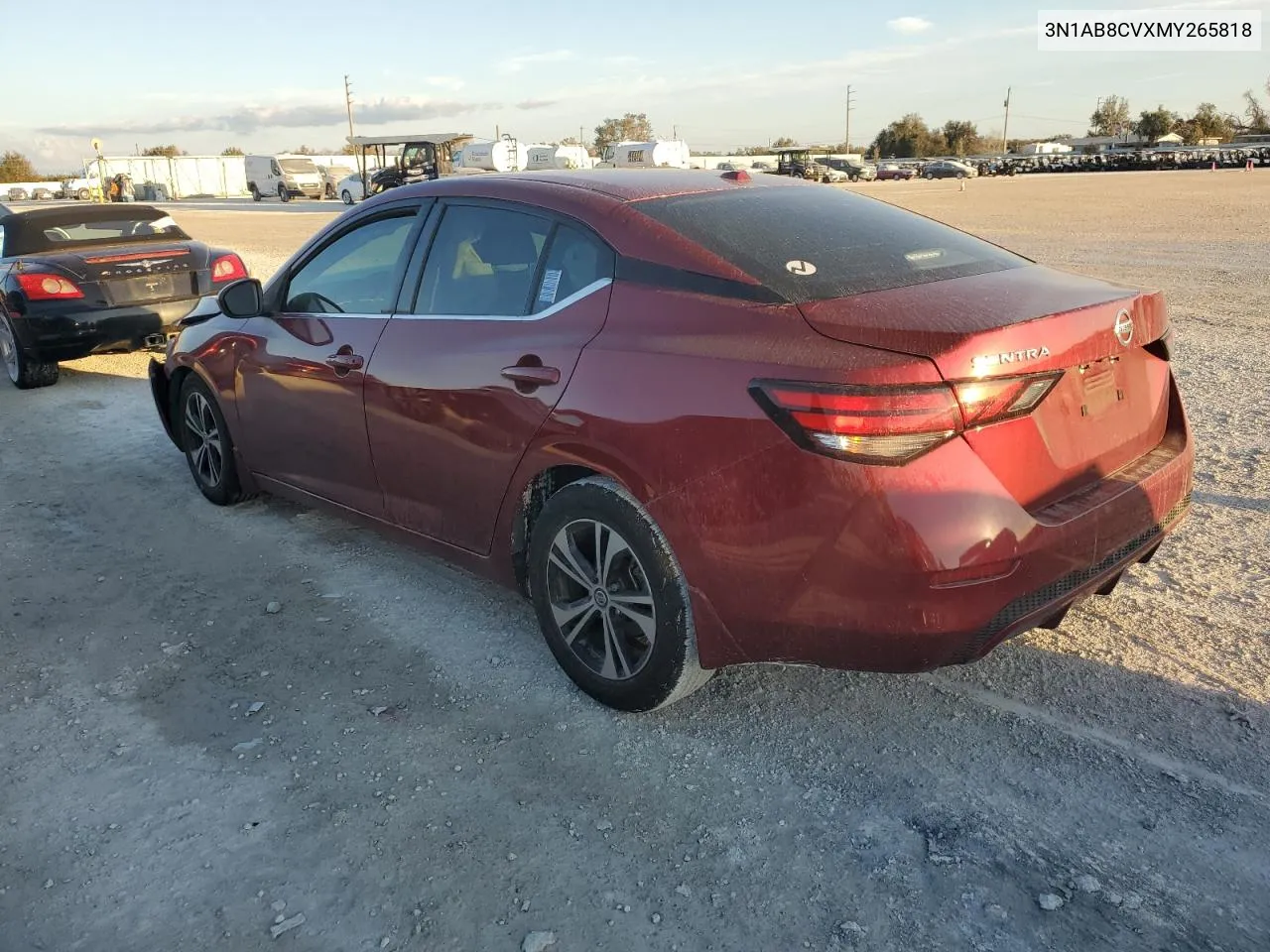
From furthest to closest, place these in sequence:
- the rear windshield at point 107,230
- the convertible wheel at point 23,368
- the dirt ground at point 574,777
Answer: the rear windshield at point 107,230, the convertible wheel at point 23,368, the dirt ground at point 574,777

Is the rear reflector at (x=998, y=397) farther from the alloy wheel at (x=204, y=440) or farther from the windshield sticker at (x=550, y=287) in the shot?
the alloy wheel at (x=204, y=440)

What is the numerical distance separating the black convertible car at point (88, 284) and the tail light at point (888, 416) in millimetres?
7661

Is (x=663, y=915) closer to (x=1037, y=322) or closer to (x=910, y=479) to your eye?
(x=910, y=479)

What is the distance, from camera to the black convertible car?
822 cm

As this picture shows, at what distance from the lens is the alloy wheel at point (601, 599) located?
9.98 ft

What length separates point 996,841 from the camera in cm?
254

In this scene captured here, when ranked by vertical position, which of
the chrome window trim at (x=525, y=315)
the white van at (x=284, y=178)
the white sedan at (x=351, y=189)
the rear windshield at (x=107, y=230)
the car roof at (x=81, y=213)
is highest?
the white van at (x=284, y=178)

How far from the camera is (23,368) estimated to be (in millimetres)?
8539

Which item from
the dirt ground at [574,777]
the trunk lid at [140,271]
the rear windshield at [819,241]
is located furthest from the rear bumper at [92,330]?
the rear windshield at [819,241]

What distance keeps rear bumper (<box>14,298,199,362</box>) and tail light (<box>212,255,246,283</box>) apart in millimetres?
609

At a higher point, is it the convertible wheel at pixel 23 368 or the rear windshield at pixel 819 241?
the rear windshield at pixel 819 241

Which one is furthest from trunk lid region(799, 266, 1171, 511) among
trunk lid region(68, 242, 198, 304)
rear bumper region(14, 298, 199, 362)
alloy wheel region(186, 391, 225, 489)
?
trunk lid region(68, 242, 198, 304)

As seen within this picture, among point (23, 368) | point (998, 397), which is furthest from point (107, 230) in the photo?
point (998, 397)

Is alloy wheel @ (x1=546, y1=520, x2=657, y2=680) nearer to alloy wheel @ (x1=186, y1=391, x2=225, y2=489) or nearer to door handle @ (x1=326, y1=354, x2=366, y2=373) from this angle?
door handle @ (x1=326, y1=354, x2=366, y2=373)
